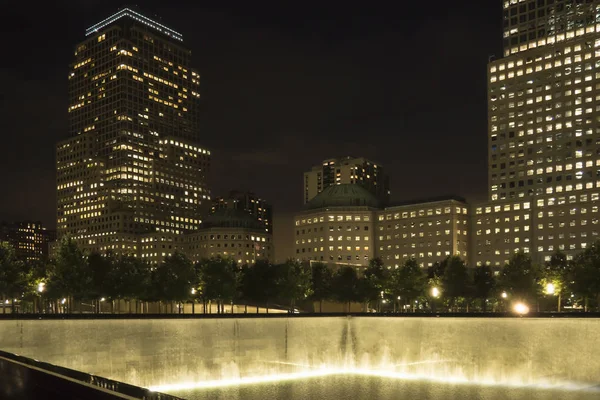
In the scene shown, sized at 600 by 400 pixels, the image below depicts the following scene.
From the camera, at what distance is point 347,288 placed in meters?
122

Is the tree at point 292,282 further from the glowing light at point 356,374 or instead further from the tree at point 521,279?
the glowing light at point 356,374

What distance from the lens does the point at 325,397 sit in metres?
61.8

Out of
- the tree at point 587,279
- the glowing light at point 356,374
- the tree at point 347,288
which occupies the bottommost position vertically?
the glowing light at point 356,374

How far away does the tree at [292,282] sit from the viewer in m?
116

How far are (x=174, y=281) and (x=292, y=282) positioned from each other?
882 inches

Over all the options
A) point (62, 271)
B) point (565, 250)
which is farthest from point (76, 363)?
point (565, 250)

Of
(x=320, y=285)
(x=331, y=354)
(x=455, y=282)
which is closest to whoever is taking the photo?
(x=331, y=354)

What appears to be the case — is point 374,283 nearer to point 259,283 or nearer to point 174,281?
point 259,283

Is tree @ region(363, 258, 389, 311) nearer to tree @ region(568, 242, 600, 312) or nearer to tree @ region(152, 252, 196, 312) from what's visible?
tree @ region(152, 252, 196, 312)

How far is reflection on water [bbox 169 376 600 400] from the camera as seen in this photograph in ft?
199

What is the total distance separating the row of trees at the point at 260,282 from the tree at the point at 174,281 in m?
0.16

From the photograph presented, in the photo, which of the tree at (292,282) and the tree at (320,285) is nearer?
the tree at (292,282)

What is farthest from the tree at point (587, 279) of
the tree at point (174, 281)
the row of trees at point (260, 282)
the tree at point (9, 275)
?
the tree at point (9, 275)

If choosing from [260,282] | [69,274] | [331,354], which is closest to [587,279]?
[331,354]
